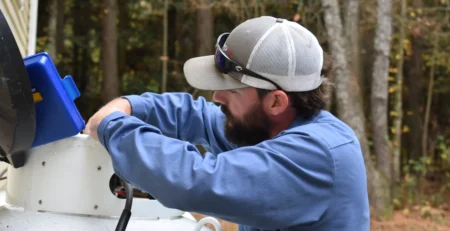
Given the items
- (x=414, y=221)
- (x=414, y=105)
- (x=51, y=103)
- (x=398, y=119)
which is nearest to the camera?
(x=51, y=103)

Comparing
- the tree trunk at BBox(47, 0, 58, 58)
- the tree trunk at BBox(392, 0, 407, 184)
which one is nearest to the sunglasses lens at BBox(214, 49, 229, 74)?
the tree trunk at BBox(392, 0, 407, 184)

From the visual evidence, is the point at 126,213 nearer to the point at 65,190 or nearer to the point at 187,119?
the point at 65,190

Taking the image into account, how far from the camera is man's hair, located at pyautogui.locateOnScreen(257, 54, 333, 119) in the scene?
1.66 metres

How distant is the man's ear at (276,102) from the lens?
64.0 inches

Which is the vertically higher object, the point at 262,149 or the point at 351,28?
the point at 262,149

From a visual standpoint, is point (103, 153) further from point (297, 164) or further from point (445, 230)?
point (445, 230)

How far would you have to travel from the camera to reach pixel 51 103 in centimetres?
155

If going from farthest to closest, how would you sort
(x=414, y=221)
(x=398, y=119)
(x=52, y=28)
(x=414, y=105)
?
(x=414, y=105) < (x=52, y=28) < (x=398, y=119) < (x=414, y=221)

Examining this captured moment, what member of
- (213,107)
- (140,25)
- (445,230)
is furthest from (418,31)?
(213,107)

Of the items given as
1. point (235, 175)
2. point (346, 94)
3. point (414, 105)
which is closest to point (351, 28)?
point (346, 94)

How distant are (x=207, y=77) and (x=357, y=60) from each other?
6.29 metres

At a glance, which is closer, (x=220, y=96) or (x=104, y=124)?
(x=104, y=124)

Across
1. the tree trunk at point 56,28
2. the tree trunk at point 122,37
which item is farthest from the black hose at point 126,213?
the tree trunk at point 122,37

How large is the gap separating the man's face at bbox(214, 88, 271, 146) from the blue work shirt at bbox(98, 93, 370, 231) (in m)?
0.14
